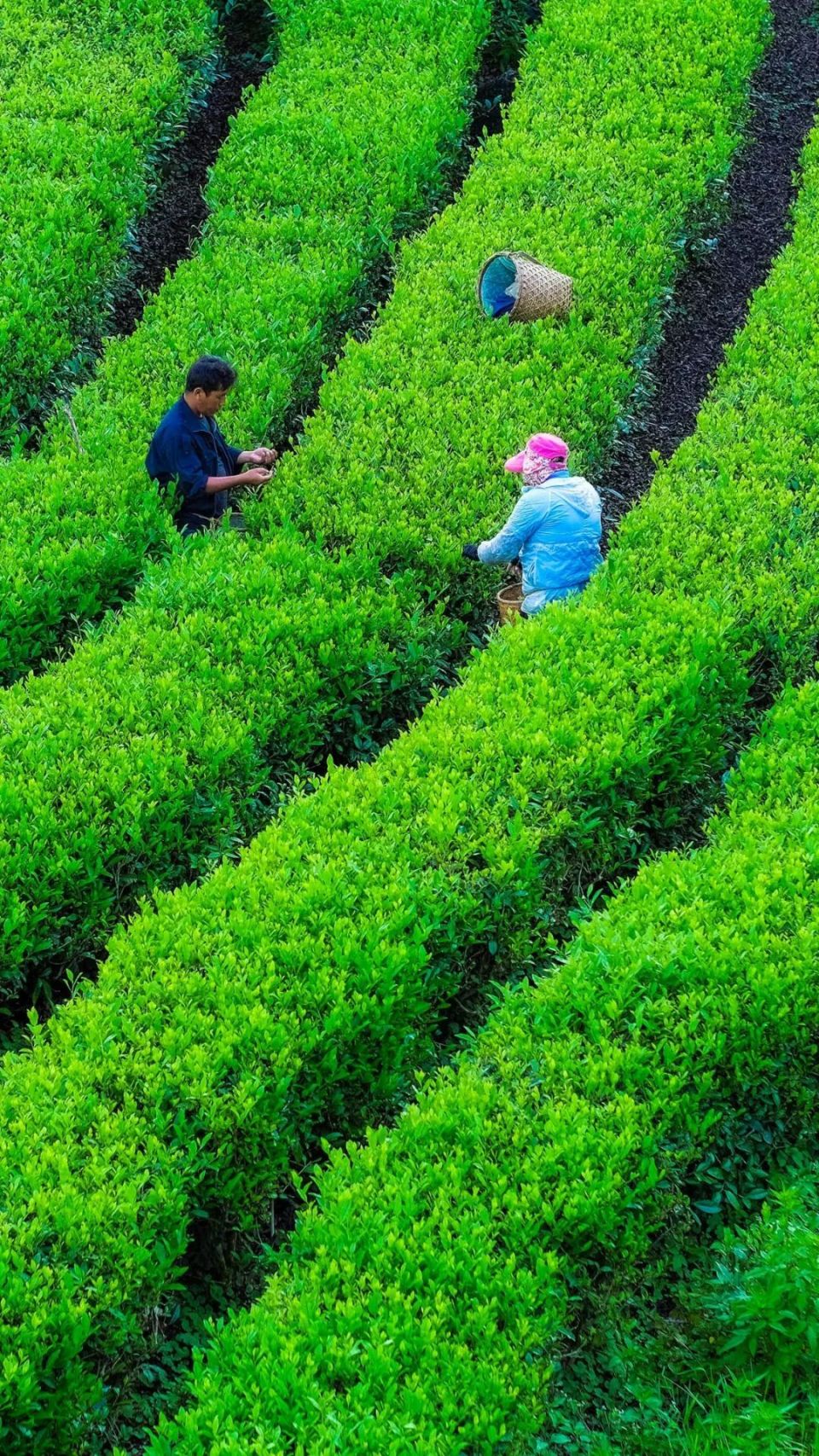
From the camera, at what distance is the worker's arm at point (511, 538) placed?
27.1 feet

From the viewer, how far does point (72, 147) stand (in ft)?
39.6

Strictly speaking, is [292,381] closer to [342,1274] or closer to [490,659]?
[490,659]

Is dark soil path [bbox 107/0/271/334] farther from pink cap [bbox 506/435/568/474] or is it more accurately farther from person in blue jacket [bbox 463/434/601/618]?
person in blue jacket [bbox 463/434/601/618]

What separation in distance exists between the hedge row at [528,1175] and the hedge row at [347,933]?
41 centimetres

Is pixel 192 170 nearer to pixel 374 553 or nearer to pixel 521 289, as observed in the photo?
pixel 521 289

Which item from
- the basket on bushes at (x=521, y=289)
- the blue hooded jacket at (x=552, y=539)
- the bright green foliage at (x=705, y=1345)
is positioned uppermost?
the basket on bushes at (x=521, y=289)

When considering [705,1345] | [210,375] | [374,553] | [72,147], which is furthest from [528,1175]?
[72,147]

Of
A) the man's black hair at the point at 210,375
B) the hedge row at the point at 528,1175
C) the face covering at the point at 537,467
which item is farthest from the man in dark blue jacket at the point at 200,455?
the hedge row at the point at 528,1175

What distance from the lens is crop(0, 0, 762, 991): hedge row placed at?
7.04 metres

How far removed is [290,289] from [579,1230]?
304 inches

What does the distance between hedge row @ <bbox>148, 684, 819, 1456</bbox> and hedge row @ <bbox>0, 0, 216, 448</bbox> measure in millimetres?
5345

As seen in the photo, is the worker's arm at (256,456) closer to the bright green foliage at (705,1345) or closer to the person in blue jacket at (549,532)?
the person in blue jacket at (549,532)

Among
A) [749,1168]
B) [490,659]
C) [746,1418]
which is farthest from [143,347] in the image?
[746,1418]

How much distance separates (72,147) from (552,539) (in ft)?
21.2
